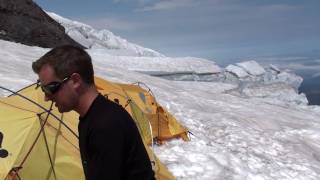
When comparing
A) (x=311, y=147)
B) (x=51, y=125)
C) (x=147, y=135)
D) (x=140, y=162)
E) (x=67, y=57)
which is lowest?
(x=311, y=147)

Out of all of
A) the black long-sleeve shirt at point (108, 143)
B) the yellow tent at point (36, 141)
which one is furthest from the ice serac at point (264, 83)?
the black long-sleeve shirt at point (108, 143)

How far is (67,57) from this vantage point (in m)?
2.87

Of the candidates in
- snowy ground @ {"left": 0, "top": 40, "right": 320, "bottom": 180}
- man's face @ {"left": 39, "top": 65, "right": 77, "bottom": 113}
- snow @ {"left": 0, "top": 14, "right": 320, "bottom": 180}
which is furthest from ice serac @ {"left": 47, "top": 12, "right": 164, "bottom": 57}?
man's face @ {"left": 39, "top": 65, "right": 77, "bottom": 113}

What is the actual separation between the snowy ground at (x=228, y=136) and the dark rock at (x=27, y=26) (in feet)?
33.9

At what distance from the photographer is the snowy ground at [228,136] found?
1126cm

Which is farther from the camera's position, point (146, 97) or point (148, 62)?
point (148, 62)

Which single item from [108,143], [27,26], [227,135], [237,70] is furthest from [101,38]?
[108,143]

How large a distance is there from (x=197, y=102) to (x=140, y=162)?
58.1 feet

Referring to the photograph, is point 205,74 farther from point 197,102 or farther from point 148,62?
point 197,102

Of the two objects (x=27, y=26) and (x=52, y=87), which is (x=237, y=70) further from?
(x=52, y=87)

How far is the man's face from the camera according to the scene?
2910 mm

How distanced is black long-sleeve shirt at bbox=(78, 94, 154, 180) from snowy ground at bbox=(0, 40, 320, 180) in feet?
23.8

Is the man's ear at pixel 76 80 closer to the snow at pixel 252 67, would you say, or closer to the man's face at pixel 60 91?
the man's face at pixel 60 91

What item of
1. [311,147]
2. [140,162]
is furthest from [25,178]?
[311,147]
